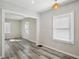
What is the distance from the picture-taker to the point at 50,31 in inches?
184

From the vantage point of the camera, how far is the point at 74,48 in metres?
3.25

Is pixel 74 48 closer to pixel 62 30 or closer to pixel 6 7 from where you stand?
pixel 62 30

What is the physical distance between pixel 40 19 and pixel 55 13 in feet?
4.91

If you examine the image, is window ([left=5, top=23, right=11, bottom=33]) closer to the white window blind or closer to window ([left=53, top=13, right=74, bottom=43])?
the white window blind

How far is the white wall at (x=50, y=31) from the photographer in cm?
317

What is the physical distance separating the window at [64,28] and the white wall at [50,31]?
0.70ft

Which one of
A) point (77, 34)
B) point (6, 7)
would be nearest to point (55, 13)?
point (77, 34)

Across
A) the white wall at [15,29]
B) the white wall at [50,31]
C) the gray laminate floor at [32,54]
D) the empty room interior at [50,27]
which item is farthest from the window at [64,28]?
the white wall at [15,29]

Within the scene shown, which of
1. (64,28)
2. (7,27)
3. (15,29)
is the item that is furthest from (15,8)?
(15,29)

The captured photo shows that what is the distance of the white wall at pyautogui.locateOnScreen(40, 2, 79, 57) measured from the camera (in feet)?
10.4

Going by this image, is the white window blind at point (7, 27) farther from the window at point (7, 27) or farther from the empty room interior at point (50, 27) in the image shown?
the empty room interior at point (50, 27)

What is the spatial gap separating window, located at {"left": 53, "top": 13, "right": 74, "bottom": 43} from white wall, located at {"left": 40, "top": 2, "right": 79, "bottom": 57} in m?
0.21

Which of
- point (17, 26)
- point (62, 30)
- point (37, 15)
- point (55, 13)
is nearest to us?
point (62, 30)

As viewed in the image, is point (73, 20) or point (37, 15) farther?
point (37, 15)
